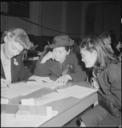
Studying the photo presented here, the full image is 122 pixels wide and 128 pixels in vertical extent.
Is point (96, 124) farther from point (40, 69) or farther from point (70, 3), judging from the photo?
point (70, 3)

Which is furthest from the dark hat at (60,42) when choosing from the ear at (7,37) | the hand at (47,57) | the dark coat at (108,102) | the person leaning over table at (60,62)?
the dark coat at (108,102)

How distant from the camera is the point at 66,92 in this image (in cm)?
117

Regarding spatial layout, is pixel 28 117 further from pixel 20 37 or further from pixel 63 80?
pixel 20 37

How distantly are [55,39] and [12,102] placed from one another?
2.39ft

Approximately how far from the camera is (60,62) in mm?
1653

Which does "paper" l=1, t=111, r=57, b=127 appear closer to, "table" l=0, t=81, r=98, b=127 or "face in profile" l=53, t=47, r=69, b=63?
"table" l=0, t=81, r=98, b=127

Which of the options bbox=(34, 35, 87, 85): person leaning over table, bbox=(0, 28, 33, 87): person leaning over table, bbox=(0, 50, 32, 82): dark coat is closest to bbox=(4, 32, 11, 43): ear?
bbox=(0, 28, 33, 87): person leaning over table

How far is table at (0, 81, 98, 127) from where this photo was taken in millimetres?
859

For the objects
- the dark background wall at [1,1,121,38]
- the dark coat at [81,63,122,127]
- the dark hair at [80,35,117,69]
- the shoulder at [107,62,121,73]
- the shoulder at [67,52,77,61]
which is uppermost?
the dark background wall at [1,1,121,38]

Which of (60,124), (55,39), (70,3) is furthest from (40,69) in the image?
(70,3)

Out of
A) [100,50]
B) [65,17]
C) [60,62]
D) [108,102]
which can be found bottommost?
[108,102]

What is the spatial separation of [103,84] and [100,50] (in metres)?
0.21

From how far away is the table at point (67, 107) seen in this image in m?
0.86

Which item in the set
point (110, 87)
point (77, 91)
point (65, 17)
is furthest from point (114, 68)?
point (65, 17)
